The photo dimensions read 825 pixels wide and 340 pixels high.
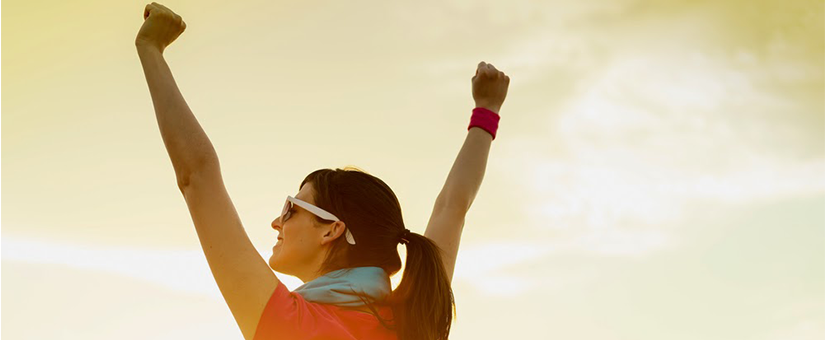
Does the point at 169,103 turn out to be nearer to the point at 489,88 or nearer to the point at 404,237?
the point at 404,237

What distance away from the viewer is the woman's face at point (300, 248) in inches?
152

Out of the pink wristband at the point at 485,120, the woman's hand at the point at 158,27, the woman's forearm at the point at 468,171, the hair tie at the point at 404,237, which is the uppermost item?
the pink wristband at the point at 485,120

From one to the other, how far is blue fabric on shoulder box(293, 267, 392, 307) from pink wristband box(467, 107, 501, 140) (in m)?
1.51

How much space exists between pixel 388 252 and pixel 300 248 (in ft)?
1.32

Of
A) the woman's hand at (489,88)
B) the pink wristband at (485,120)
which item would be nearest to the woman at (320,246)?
the pink wristband at (485,120)

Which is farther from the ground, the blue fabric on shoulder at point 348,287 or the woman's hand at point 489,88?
the woman's hand at point 489,88

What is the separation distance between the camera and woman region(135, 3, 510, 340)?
3045 millimetres

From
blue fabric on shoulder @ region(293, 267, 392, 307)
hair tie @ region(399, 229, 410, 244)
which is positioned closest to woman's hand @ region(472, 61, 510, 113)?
hair tie @ region(399, 229, 410, 244)

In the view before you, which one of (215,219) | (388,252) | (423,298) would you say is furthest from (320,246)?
(215,219)

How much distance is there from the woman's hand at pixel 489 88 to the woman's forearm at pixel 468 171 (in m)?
0.20

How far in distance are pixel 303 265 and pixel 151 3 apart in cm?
129

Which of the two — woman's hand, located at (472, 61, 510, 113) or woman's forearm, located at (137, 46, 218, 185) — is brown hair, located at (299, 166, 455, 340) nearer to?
woman's forearm, located at (137, 46, 218, 185)

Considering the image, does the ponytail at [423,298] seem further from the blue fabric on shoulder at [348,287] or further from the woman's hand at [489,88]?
the woman's hand at [489,88]

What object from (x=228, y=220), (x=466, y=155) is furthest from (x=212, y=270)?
(x=466, y=155)
